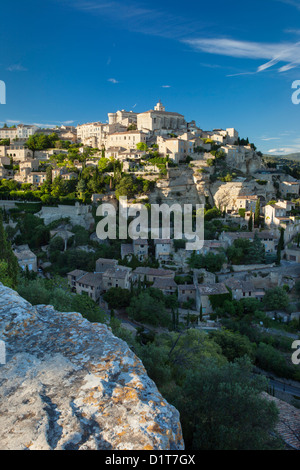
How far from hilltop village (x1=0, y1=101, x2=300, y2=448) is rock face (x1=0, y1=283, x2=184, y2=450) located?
320 cm

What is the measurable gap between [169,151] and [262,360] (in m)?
33.9

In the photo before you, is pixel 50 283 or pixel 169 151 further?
pixel 169 151

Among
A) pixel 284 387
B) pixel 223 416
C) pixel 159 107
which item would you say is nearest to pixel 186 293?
pixel 284 387

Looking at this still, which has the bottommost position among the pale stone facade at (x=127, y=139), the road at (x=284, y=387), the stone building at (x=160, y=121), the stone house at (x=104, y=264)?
the road at (x=284, y=387)

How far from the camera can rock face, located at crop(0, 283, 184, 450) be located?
288cm

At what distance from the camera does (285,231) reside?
31.8 metres

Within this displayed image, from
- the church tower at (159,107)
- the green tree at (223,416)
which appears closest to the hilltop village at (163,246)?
the green tree at (223,416)

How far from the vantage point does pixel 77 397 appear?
3.34 m

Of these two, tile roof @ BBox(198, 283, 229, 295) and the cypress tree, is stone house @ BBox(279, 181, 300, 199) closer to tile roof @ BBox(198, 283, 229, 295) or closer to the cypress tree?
tile roof @ BBox(198, 283, 229, 295)

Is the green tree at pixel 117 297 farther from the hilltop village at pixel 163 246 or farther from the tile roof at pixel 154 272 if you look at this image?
the tile roof at pixel 154 272

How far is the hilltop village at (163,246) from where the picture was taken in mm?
18234

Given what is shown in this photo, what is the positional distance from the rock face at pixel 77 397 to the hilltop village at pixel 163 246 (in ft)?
10.5
